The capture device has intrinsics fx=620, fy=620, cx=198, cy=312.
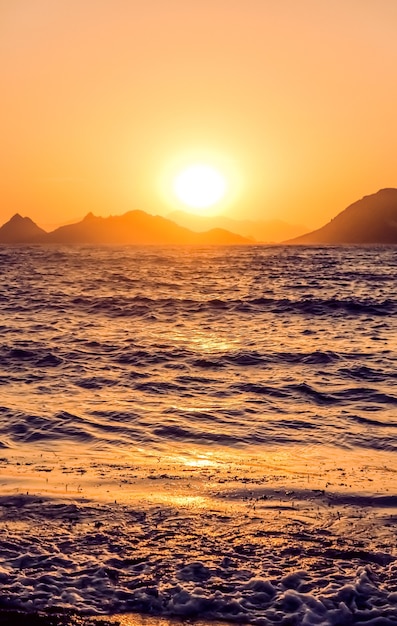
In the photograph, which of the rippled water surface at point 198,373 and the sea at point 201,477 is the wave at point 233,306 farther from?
the sea at point 201,477

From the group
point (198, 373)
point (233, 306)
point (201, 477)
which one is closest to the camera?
point (201, 477)

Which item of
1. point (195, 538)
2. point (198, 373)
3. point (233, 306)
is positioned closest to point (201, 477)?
point (195, 538)

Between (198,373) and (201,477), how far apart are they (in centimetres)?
989

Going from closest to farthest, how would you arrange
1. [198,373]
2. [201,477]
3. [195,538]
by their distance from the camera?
[195,538], [201,477], [198,373]

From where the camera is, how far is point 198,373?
20203 mm

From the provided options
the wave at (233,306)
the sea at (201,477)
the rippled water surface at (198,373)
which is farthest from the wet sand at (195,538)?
the wave at (233,306)

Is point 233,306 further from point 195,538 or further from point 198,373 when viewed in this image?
point 195,538

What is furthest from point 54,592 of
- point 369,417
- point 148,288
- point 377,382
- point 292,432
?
point 148,288

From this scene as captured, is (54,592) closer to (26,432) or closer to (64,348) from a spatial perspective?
(26,432)

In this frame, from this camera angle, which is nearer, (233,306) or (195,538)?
(195,538)

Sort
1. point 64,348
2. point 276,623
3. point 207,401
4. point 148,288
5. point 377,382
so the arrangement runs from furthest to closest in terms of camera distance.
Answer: point 148,288 < point 64,348 < point 377,382 < point 207,401 < point 276,623

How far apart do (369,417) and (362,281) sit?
1868 inches

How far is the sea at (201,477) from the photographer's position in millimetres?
6727

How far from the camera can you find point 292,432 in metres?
13.5
